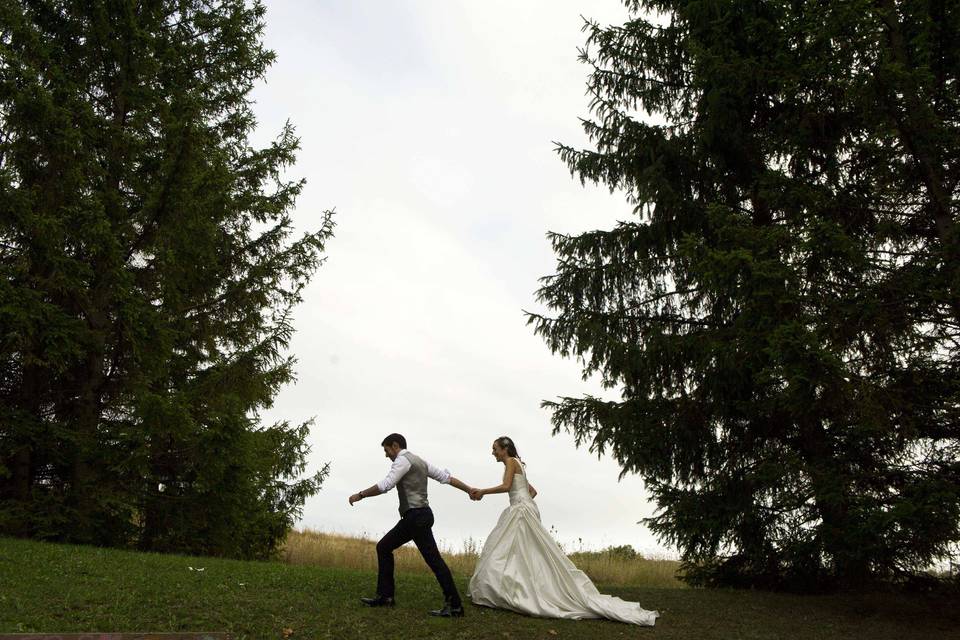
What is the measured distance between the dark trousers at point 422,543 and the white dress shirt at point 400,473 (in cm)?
43

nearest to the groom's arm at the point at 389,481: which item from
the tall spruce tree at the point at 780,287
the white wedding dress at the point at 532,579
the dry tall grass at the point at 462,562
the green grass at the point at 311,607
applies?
the green grass at the point at 311,607

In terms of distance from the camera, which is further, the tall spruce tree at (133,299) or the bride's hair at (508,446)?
the tall spruce tree at (133,299)

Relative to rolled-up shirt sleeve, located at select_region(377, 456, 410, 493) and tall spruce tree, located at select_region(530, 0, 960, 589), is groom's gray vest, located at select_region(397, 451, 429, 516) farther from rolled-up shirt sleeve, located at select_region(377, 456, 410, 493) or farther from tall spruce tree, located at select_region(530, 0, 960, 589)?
tall spruce tree, located at select_region(530, 0, 960, 589)

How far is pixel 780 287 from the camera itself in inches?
458

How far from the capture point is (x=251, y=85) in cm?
2073

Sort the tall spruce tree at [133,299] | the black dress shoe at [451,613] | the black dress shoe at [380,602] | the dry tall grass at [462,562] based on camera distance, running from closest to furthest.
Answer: the black dress shoe at [451,613] → the black dress shoe at [380,602] → the tall spruce tree at [133,299] → the dry tall grass at [462,562]

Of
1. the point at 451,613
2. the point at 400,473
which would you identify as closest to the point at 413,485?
the point at 400,473

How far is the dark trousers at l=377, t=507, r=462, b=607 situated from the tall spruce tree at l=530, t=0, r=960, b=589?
17.0ft

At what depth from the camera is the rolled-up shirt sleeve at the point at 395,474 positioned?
31.5ft

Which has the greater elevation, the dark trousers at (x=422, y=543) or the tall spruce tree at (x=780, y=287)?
the tall spruce tree at (x=780, y=287)

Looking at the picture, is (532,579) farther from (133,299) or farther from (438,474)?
(133,299)

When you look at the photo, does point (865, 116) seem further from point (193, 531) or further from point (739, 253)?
point (193, 531)

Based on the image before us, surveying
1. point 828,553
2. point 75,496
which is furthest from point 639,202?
point 75,496

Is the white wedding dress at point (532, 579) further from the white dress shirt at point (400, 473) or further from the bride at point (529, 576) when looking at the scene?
the white dress shirt at point (400, 473)
